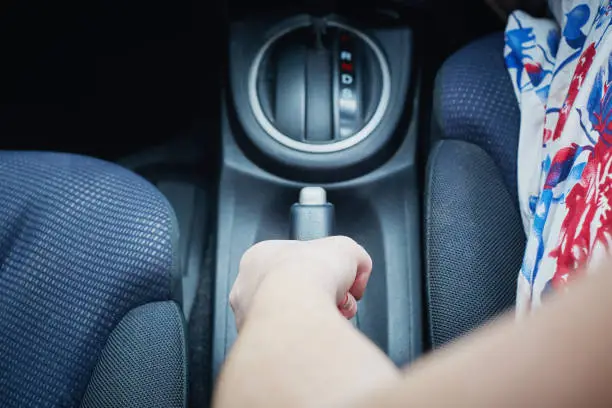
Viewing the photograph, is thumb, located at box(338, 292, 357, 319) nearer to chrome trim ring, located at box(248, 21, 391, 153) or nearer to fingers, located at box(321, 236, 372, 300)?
fingers, located at box(321, 236, 372, 300)

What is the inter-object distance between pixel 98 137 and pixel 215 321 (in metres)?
0.56

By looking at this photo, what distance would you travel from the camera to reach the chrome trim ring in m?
0.93

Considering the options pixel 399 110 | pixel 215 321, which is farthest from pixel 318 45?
pixel 215 321

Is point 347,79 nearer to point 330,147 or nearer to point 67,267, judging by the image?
point 330,147

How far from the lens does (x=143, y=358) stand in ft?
2.22

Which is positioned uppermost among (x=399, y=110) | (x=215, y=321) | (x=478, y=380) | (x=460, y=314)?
(x=478, y=380)

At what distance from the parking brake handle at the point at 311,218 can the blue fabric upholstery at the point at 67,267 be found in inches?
5.6

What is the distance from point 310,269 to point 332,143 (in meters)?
0.45

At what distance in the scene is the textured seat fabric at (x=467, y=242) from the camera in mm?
712

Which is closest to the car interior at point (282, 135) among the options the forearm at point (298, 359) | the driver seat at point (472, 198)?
the driver seat at point (472, 198)

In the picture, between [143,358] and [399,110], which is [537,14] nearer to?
[399,110]

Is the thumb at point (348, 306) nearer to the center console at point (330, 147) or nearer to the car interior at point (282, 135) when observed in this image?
the car interior at point (282, 135)

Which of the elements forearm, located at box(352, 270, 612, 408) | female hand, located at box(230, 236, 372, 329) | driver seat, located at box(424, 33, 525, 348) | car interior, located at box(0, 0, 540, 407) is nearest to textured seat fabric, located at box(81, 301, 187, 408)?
car interior, located at box(0, 0, 540, 407)

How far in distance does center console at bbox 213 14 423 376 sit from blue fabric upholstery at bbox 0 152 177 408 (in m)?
0.18
